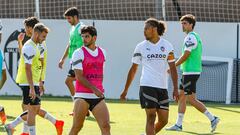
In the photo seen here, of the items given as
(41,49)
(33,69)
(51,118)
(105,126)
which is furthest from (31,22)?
(105,126)

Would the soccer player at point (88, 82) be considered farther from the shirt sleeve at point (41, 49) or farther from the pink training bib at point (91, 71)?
the shirt sleeve at point (41, 49)

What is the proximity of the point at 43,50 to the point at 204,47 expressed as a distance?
8.74 meters

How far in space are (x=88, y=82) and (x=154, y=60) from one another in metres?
1.42

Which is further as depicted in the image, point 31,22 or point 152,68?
point 31,22

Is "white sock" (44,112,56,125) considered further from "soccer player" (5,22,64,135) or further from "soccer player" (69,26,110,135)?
"soccer player" (69,26,110,135)

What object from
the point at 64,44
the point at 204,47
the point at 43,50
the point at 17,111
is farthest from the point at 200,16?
the point at 43,50

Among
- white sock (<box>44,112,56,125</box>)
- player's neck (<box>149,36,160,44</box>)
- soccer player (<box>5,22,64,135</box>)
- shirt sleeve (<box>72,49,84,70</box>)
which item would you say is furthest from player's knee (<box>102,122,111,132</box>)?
white sock (<box>44,112,56,125</box>)

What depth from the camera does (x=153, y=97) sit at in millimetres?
11648

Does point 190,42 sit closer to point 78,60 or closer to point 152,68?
point 152,68

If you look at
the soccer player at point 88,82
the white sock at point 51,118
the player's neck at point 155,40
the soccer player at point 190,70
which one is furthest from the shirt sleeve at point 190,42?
the soccer player at point 88,82

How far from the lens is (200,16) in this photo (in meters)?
22.3

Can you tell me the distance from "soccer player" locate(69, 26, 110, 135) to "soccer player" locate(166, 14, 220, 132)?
3.58 metres

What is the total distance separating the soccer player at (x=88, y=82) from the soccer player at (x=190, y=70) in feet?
11.8

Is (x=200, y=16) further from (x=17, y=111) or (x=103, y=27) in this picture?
(x=17, y=111)
